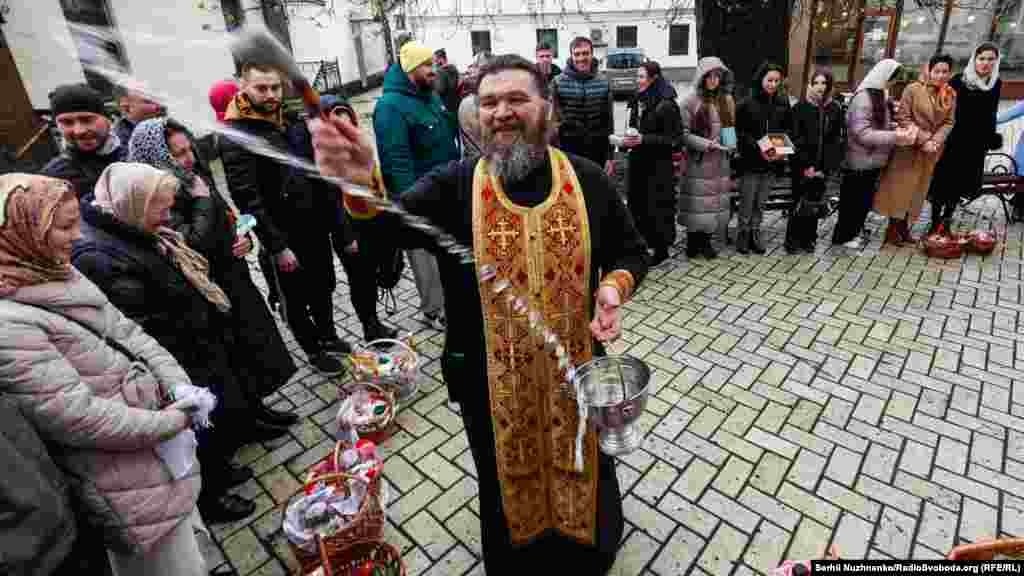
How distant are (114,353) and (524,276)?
160 centimetres

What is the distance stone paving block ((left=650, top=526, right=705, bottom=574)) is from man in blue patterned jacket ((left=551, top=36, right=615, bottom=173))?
4323 mm

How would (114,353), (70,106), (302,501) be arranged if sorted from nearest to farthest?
(114,353) < (302,501) < (70,106)

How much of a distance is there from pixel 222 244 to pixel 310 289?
1195mm

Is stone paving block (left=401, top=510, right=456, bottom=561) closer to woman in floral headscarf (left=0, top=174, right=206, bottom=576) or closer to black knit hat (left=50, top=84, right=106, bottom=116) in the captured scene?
woman in floral headscarf (left=0, top=174, right=206, bottom=576)

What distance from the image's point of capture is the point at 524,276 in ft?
7.23

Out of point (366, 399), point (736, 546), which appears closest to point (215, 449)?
point (366, 399)

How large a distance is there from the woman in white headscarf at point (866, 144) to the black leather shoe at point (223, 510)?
21.4ft

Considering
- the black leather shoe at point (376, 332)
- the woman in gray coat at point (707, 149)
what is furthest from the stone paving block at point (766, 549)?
the woman in gray coat at point (707, 149)

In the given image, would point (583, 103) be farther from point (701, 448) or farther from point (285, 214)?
point (701, 448)

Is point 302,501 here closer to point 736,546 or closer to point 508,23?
point 736,546

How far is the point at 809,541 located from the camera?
3000mm

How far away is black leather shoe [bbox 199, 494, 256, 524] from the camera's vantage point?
3275 mm

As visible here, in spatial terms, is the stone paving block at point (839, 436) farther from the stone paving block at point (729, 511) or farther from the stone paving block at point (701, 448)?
the stone paving block at point (729, 511)

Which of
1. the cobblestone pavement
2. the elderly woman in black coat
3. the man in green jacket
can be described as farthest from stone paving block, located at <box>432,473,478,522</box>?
the elderly woman in black coat
